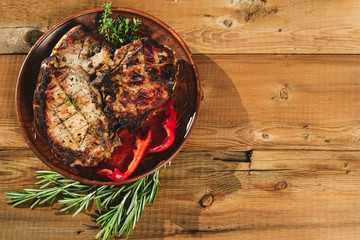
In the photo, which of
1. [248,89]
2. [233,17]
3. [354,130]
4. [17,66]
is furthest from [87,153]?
[354,130]

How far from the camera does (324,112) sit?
2.45 meters

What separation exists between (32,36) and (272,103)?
6.28 ft

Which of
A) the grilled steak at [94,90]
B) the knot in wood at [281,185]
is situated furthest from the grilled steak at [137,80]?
the knot in wood at [281,185]

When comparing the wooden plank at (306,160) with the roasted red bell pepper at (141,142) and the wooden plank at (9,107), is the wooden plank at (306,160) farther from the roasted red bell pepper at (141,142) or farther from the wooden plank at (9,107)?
the wooden plank at (9,107)

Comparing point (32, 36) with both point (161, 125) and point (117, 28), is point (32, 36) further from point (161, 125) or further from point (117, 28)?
point (161, 125)

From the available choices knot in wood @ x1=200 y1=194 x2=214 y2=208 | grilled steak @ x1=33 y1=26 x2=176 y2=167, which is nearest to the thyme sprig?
grilled steak @ x1=33 y1=26 x2=176 y2=167

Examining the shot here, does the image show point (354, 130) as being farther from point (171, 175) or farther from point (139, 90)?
point (139, 90)

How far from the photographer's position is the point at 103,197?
2330 millimetres

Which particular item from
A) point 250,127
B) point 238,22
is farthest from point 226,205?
point 238,22

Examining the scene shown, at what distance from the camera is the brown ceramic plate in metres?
2.06

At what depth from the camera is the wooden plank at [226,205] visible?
2.35 meters

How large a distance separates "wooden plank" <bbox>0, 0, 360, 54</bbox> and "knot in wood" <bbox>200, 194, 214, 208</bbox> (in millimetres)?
1117

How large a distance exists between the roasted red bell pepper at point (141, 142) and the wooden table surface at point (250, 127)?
0.35 m

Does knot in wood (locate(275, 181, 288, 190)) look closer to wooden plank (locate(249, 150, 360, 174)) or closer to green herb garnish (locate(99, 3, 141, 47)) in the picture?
wooden plank (locate(249, 150, 360, 174))
